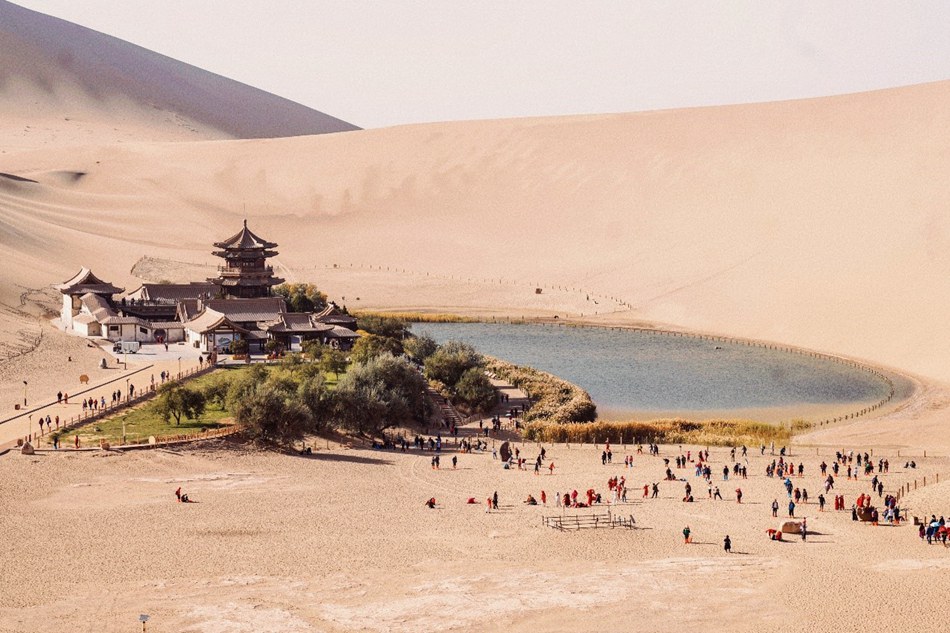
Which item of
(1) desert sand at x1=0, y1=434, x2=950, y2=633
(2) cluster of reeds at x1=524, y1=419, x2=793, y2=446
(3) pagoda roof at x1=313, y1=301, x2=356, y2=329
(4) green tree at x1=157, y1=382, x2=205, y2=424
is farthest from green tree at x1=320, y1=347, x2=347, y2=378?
(1) desert sand at x1=0, y1=434, x2=950, y2=633

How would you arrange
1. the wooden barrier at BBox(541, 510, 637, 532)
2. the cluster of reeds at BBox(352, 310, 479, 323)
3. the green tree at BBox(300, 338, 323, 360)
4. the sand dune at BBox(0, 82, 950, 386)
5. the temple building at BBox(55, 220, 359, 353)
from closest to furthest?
Answer: 1. the wooden barrier at BBox(541, 510, 637, 532)
2. the green tree at BBox(300, 338, 323, 360)
3. the temple building at BBox(55, 220, 359, 353)
4. the sand dune at BBox(0, 82, 950, 386)
5. the cluster of reeds at BBox(352, 310, 479, 323)

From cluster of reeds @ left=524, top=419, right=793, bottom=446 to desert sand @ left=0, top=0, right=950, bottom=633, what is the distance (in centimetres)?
222

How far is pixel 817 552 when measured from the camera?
100 ft

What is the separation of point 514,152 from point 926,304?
2621 inches

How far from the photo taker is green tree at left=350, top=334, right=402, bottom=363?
55.6 m

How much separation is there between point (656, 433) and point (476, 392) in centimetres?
884

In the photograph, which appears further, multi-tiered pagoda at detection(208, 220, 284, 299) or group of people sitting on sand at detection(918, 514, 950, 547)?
multi-tiered pagoda at detection(208, 220, 284, 299)

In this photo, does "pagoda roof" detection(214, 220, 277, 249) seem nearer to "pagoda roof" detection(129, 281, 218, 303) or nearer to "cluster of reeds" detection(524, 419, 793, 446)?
"pagoda roof" detection(129, 281, 218, 303)

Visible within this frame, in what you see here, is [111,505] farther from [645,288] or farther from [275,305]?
[645,288]

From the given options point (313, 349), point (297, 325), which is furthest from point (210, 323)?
point (313, 349)

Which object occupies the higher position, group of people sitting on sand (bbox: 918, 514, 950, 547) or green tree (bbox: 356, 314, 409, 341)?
green tree (bbox: 356, 314, 409, 341)

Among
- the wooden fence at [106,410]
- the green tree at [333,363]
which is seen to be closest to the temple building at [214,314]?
the green tree at [333,363]

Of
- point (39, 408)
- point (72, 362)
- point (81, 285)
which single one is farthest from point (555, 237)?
point (39, 408)

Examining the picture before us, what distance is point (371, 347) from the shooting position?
187 ft
